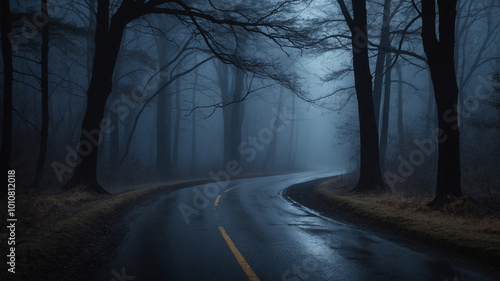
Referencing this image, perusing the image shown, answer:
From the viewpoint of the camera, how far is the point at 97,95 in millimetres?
14547

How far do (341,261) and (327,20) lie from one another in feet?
46.5

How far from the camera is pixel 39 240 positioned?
20.5 feet

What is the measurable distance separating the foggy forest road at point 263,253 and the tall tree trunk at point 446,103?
3.27 meters

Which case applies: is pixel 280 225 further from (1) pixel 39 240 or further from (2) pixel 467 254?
(1) pixel 39 240

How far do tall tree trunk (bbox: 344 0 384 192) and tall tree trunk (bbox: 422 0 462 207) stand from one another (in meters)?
4.47

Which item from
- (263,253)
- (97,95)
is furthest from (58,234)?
(97,95)

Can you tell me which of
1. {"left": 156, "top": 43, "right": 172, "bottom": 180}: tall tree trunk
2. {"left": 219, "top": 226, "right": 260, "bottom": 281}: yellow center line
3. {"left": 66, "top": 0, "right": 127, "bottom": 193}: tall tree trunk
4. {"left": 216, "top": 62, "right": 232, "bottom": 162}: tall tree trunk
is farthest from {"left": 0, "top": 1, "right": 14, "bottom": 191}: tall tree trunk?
{"left": 216, "top": 62, "right": 232, "bottom": 162}: tall tree trunk

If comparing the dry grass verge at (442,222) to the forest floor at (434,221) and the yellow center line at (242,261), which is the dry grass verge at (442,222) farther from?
the yellow center line at (242,261)

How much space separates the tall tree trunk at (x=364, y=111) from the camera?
1476 centimetres

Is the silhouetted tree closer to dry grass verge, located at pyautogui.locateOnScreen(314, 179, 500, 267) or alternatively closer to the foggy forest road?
dry grass verge, located at pyautogui.locateOnScreen(314, 179, 500, 267)

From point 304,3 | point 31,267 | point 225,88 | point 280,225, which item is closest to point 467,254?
point 280,225

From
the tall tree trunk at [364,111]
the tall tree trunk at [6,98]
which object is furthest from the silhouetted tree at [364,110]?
the tall tree trunk at [6,98]

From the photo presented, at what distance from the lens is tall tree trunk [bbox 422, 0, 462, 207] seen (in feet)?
32.6

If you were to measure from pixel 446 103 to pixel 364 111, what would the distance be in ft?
16.1
